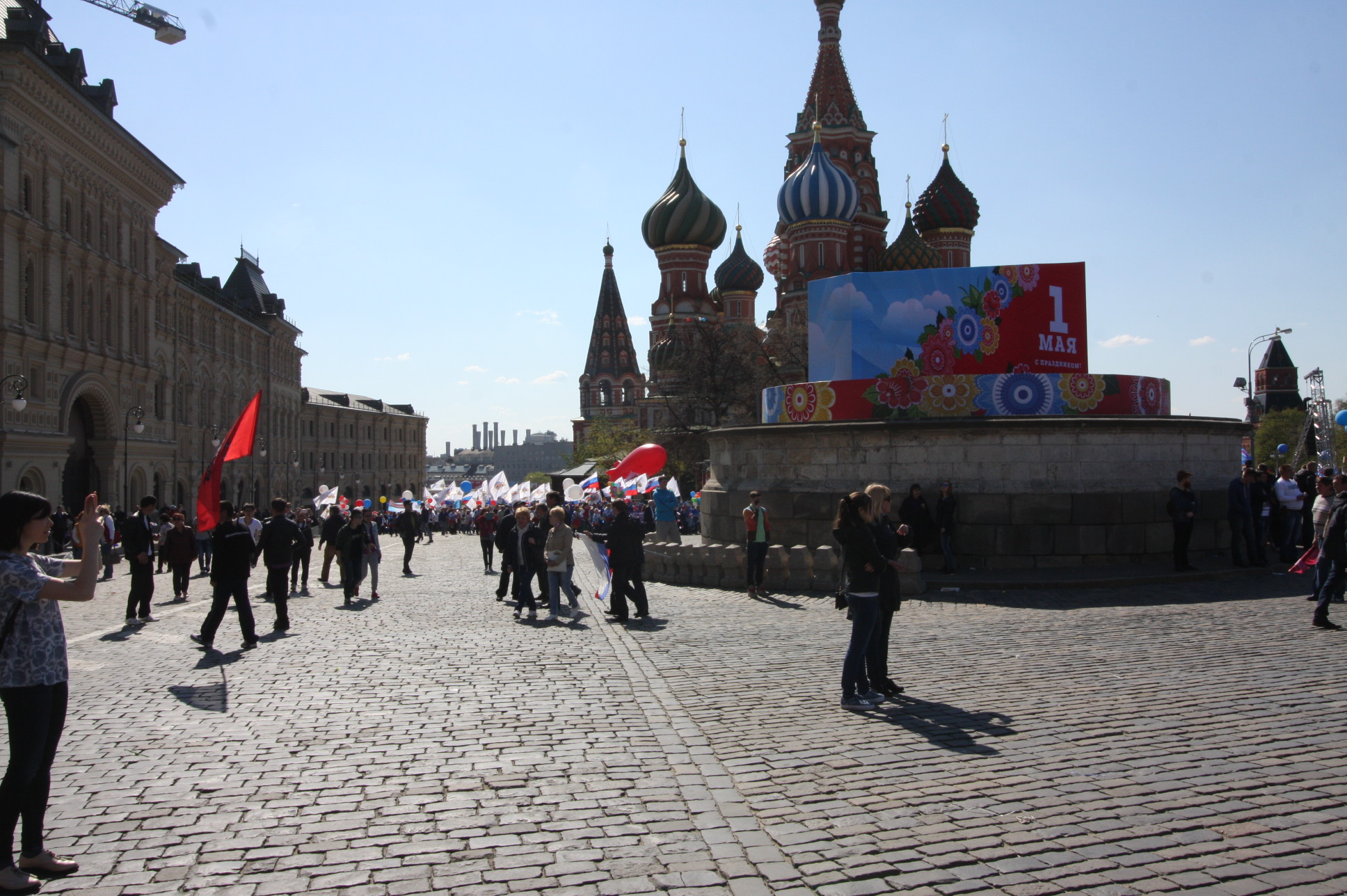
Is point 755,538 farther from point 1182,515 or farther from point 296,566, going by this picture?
point 296,566

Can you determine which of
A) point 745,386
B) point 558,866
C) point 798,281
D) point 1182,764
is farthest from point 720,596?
point 798,281

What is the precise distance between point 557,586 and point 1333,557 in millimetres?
8637

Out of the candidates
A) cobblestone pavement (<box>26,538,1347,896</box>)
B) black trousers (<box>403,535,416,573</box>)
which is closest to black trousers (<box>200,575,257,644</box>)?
cobblestone pavement (<box>26,538,1347,896</box>)

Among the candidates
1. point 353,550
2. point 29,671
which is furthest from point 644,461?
point 29,671

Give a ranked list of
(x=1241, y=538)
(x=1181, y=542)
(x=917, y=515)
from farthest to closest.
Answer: (x=1241, y=538)
(x=917, y=515)
(x=1181, y=542)

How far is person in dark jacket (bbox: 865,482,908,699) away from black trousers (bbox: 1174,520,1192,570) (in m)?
8.75

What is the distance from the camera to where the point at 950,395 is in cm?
1798

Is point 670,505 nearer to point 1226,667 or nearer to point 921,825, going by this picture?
point 1226,667

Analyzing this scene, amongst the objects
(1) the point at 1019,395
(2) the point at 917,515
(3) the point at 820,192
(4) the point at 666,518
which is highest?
(3) the point at 820,192

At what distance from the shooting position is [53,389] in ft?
109

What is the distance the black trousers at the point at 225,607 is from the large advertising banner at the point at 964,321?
38.6 ft

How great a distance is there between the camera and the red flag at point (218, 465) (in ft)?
39.9

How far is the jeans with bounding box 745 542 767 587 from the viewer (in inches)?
602

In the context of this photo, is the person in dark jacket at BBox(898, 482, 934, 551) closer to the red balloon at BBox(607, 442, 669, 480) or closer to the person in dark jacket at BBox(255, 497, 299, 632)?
the red balloon at BBox(607, 442, 669, 480)
